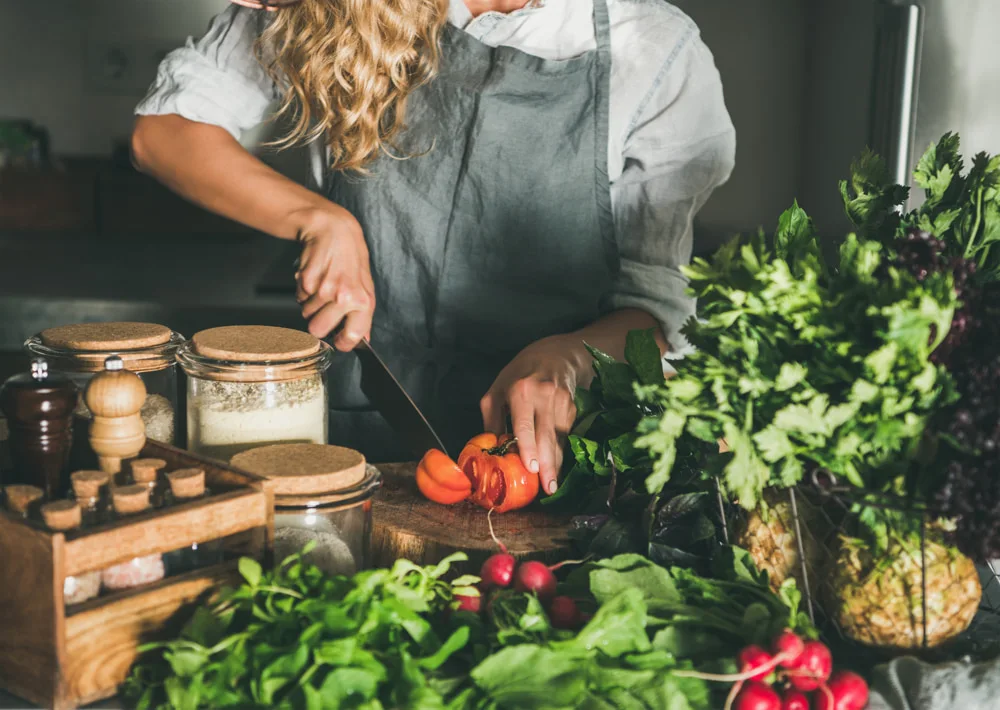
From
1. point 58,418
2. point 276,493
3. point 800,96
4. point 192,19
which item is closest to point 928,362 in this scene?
point 276,493

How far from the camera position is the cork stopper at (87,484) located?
27.6 inches

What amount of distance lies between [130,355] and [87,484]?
0.87ft

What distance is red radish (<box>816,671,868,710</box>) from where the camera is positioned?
68 centimetres

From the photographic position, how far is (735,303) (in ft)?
2.35

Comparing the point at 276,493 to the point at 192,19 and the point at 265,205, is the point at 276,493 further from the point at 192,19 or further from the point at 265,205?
the point at 192,19

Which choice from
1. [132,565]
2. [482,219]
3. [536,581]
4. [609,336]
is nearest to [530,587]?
[536,581]

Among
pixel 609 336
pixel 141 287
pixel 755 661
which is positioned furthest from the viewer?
pixel 141 287

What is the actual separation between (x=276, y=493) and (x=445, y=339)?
0.78 metres

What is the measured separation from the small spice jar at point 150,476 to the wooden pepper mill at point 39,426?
0.05 metres

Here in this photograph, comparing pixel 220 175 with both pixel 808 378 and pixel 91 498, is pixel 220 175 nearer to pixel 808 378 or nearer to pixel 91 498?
pixel 91 498

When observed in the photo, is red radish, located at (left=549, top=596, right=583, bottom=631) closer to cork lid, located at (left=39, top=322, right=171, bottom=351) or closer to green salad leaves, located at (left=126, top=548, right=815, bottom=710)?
green salad leaves, located at (left=126, top=548, right=815, bottom=710)

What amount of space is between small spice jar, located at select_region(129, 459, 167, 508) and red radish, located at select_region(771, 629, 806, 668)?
453 mm

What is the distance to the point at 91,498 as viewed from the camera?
0.71 m

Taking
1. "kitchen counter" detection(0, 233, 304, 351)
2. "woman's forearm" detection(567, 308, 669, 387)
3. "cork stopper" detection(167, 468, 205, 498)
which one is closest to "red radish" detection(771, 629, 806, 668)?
"cork stopper" detection(167, 468, 205, 498)
